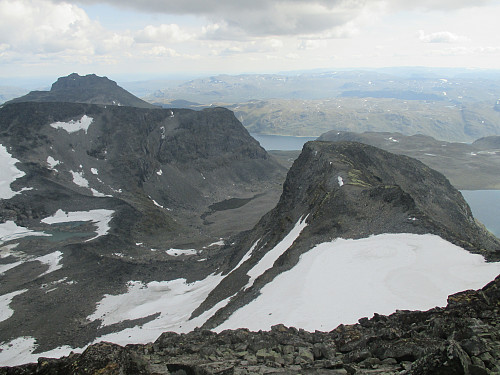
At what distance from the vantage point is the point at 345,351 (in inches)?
529

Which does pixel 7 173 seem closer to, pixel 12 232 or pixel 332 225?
pixel 12 232

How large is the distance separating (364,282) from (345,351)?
12.8m

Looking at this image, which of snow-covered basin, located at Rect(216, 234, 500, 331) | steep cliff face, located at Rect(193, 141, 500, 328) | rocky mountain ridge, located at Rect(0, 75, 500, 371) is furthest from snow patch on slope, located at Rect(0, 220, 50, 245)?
snow-covered basin, located at Rect(216, 234, 500, 331)

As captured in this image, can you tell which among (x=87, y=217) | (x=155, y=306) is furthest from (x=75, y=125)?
(x=155, y=306)

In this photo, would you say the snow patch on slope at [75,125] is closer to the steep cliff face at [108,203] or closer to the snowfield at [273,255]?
the steep cliff face at [108,203]

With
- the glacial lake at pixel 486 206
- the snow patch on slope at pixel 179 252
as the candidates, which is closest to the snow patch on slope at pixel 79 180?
the snow patch on slope at pixel 179 252

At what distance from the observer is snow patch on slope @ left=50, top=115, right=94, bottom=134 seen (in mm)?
122375

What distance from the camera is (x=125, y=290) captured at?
51.2 metres

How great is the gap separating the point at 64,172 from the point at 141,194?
2096 cm

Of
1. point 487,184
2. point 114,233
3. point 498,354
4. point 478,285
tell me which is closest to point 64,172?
point 114,233

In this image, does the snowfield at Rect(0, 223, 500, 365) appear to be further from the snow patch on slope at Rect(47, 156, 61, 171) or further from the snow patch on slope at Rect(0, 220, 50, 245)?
the snow patch on slope at Rect(47, 156, 61, 171)

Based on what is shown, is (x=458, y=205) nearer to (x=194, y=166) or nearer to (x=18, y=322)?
(x=18, y=322)

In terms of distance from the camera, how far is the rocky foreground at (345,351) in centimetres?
959

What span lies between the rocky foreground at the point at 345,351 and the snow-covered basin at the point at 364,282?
5.21m
